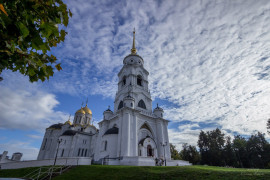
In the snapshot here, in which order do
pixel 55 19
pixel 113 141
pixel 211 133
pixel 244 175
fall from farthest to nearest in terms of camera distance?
pixel 211 133
pixel 113 141
pixel 244 175
pixel 55 19

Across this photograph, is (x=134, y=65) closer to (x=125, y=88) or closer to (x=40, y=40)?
(x=125, y=88)

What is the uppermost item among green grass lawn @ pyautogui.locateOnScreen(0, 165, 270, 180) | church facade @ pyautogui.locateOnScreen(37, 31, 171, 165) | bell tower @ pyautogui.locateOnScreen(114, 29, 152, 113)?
bell tower @ pyautogui.locateOnScreen(114, 29, 152, 113)

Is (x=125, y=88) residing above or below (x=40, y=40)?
above

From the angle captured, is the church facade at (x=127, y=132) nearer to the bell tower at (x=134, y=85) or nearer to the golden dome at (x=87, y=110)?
the bell tower at (x=134, y=85)

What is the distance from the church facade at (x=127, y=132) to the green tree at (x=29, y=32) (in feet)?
48.1

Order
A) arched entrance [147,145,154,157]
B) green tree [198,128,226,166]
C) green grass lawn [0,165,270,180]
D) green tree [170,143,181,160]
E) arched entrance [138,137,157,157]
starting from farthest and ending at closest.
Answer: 1. green tree [170,143,181,160]
2. green tree [198,128,226,166]
3. arched entrance [147,145,154,157]
4. arched entrance [138,137,157,157]
5. green grass lawn [0,165,270,180]

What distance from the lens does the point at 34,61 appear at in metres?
2.84

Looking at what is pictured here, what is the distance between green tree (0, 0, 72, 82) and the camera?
2.52m

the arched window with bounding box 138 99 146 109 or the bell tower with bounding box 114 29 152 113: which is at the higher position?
the bell tower with bounding box 114 29 152 113

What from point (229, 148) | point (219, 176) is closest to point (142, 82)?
point (219, 176)

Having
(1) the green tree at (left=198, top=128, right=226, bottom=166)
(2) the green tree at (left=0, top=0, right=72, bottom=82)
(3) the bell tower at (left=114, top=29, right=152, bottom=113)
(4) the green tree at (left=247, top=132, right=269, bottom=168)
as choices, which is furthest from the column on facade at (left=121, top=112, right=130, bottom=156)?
(4) the green tree at (left=247, top=132, right=269, bottom=168)

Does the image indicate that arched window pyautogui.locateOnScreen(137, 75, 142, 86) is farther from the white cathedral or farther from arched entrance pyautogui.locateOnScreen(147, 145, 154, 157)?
arched entrance pyautogui.locateOnScreen(147, 145, 154, 157)

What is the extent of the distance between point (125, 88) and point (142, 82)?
16.3ft

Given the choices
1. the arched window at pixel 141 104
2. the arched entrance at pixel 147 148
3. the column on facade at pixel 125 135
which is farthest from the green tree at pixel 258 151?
the column on facade at pixel 125 135
